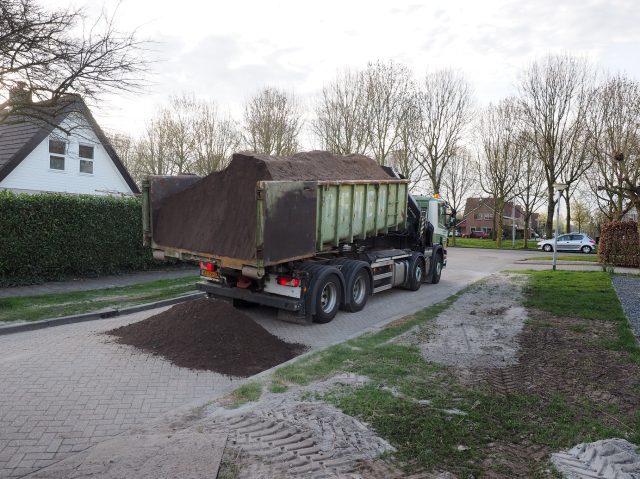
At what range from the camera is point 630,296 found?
41.1 feet

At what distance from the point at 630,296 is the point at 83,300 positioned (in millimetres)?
13716

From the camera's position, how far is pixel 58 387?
5242mm

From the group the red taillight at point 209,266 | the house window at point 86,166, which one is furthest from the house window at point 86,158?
the red taillight at point 209,266

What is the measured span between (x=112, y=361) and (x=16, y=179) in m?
14.9

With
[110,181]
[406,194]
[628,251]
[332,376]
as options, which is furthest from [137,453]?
[628,251]

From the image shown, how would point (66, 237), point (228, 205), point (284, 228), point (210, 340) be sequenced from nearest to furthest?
point (210, 340) → point (284, 228) → point (228, 205) → point (66, 237)

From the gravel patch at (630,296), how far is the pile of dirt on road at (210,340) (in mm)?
6352

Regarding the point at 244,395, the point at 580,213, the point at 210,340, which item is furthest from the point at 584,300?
the point at 580,213

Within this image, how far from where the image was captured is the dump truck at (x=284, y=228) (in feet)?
25.9

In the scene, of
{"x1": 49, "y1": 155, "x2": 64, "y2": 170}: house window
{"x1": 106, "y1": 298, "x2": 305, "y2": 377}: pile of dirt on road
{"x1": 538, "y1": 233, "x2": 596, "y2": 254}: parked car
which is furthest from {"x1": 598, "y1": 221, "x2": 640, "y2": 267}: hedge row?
{"x1": 49, "y1": 155, "x2": 64, "y2": 170}: house window

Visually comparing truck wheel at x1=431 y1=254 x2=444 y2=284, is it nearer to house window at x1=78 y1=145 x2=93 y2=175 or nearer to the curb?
the curb

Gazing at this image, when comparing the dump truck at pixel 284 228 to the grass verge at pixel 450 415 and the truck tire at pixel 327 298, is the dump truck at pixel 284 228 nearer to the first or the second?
the truck tire at pixel 327 298

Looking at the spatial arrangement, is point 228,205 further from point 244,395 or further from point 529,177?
point 529,177

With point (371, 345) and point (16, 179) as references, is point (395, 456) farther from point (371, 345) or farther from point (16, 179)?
point (16, 179)
